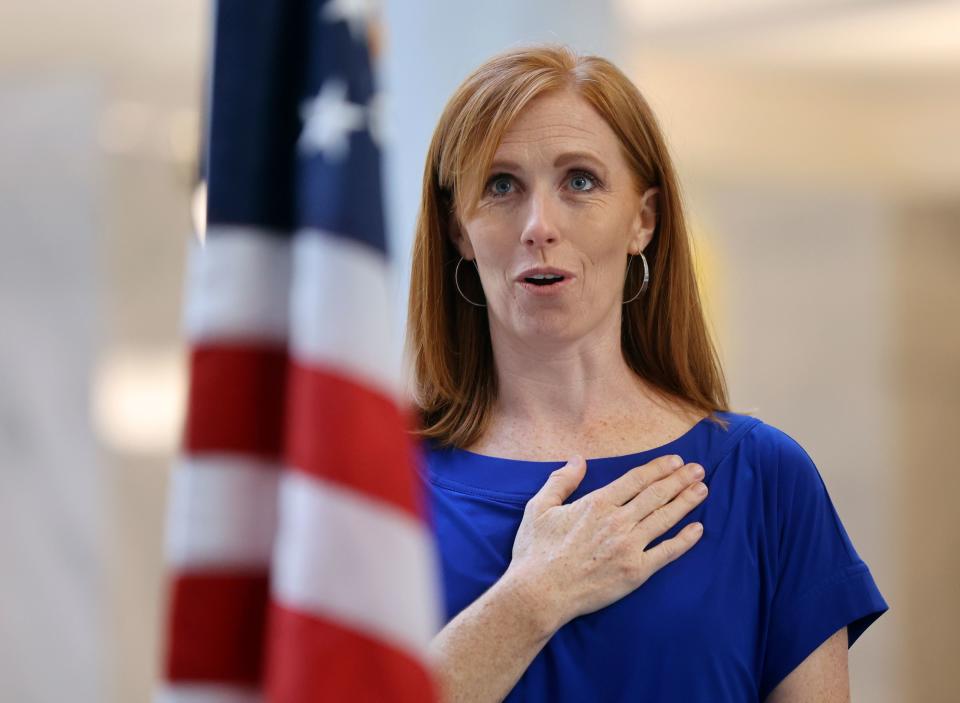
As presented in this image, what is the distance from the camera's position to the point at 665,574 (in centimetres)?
179

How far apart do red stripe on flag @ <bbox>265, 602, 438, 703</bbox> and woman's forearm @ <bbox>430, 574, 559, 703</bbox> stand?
60cm

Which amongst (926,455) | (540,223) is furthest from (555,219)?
(926,455)

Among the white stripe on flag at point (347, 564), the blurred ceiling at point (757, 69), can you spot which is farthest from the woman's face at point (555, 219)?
the blurred ceiling at point (757, 69)

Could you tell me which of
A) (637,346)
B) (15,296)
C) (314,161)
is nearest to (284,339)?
(314,161)

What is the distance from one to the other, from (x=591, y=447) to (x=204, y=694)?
2.84 ft

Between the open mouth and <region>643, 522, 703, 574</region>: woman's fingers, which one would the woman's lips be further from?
<region>643, 522, 703, 574</region>: woman's fingers

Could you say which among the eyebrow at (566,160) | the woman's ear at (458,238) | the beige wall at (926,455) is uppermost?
the eyebrow at (566,160)

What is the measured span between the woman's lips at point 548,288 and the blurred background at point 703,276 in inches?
121

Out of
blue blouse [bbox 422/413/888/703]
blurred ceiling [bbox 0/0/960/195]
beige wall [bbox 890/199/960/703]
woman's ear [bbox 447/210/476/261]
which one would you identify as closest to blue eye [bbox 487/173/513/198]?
woman's ear [bbox 447/210/476/261]

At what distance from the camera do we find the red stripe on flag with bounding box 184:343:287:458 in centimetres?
119

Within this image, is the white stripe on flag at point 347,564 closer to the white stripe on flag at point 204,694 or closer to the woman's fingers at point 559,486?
the white stripe on flag at point 204,694

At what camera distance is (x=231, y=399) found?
47.3 inches

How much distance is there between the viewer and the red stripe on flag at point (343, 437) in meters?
1.13

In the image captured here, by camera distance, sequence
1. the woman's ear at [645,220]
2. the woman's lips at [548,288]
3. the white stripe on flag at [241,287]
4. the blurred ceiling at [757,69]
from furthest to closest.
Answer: the blurred ceiling at [757,69] < the woman's ear at [645,220] < the woman's lips at [548,288] < the white stripe on flag at [241,287]
